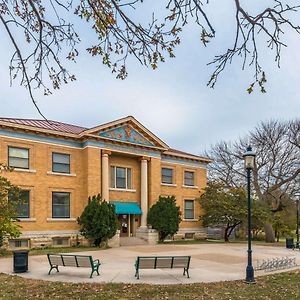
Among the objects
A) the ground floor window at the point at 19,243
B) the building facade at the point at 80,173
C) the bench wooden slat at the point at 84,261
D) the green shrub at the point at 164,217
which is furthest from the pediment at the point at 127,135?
the bench wooden slat at the point at 84,261

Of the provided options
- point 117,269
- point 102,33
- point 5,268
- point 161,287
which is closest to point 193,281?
point 161,287

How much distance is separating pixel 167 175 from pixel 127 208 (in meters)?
6.26

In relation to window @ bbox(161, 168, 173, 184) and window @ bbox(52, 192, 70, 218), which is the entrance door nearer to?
window @ bbox(161, 168, 173, 184)

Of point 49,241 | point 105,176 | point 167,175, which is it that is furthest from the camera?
point 167,175

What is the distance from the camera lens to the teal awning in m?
33.4

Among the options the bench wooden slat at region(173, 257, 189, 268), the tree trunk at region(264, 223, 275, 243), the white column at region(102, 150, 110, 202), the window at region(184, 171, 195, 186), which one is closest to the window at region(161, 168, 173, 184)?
the window at region(184, 171, 195, 186)

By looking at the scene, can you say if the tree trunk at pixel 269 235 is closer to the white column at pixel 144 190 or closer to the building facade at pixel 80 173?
the building facade at pixel 80 173

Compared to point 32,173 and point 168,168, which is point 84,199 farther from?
point 168,168

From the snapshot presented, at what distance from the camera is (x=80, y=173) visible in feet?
104

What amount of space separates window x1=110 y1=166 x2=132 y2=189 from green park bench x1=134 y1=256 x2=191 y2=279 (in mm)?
19802

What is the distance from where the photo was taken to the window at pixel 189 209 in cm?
3944

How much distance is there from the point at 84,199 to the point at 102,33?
26458 millimetres

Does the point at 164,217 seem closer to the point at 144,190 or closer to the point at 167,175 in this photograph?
the point at 144,190

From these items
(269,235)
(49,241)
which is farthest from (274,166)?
(49,241)
